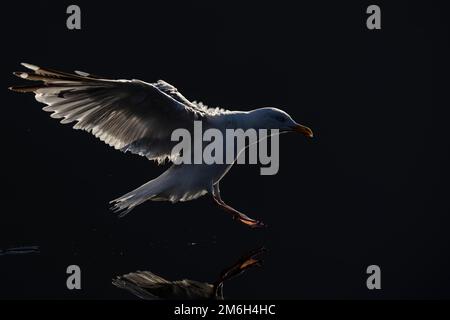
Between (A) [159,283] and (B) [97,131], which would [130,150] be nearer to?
(B) [97,131]

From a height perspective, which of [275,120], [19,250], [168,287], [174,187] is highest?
[275,120]

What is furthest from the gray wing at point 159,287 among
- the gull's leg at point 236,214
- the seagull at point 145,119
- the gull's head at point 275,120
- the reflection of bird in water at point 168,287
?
the gull's head at point 275,120

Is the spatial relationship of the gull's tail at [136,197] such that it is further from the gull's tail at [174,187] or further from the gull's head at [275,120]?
the gull's head at [275,120]

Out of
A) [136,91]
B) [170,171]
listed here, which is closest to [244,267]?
[170,171]

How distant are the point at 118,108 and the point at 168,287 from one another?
1116 millimetres

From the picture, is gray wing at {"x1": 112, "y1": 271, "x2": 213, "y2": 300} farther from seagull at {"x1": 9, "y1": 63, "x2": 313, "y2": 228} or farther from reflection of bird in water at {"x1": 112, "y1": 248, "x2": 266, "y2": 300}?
seagull at {"x1": 9, "y1": 63, "x2": 313, "y2": 228}

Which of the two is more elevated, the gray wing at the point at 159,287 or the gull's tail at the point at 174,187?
the gull's tail at the point at 174,187

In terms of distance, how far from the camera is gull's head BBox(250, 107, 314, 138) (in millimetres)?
4734

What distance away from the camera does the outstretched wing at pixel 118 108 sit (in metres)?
4.12

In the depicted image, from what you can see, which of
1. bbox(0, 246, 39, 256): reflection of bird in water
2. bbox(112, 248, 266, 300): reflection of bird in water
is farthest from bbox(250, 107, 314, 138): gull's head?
bbox(0, 246, 39, 256): reflection of bird in water

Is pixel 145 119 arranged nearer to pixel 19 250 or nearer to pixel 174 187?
pixel 174 187

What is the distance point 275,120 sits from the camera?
4.79 metres

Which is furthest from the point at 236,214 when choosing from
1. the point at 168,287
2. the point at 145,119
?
the point at 168,287

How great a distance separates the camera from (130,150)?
4555 mm
